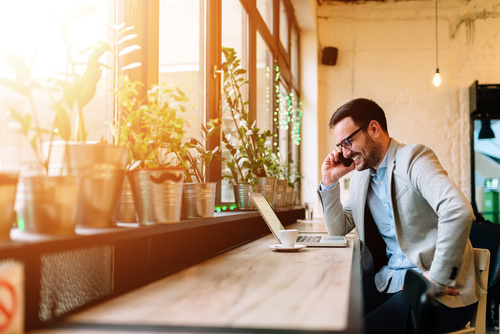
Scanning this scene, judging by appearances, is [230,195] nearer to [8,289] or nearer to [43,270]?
[43,270]

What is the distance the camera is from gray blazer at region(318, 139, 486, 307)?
1993 millimetres

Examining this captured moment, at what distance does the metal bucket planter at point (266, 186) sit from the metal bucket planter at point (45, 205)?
1919mm

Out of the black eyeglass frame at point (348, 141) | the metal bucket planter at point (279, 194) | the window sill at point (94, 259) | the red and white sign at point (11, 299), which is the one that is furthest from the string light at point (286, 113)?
the red and white sign at point (11, 299)

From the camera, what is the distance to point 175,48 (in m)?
2.24

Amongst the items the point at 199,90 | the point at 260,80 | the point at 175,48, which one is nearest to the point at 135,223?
the point at 175,48

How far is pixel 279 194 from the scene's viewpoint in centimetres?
326

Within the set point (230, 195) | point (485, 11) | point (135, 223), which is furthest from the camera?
point (485, 11)

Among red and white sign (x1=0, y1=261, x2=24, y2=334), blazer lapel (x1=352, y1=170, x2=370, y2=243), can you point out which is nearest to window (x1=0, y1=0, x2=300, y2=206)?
red and white sign (x1=0, y1=261, x2=24, y2=334)

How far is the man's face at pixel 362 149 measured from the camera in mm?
2576

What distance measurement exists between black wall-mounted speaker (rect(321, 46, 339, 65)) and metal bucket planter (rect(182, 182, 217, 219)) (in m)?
5.42

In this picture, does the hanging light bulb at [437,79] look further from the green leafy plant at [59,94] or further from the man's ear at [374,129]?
the green leafy plant at [59,94]

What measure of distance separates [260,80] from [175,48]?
205 centimetres

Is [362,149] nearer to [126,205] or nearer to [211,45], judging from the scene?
[211,45]

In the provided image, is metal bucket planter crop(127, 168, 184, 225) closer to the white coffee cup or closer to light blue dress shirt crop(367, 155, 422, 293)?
the white coffee cup
